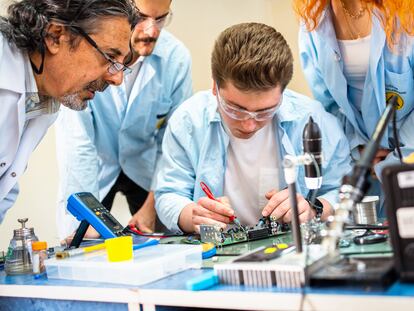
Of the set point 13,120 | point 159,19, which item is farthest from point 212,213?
point 159,19

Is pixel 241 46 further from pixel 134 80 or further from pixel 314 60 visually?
pixel 134 80

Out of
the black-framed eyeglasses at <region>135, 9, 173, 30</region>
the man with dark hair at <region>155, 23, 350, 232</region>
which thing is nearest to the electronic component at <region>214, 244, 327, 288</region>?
the man with dark hair at <region>155, 23, 350, 232</region>

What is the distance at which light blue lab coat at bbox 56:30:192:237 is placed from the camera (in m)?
2.27

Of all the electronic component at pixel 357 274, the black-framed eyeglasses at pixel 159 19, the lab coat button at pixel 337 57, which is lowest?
the electronic component at pixel 357 274

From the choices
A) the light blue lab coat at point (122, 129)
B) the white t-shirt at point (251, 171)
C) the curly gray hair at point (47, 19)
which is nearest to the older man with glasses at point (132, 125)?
the light blue lab coat at point (122, 129)

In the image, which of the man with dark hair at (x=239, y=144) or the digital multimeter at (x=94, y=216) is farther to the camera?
the man with dark hair at (x=239, y=144)

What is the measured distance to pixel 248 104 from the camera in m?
1.69

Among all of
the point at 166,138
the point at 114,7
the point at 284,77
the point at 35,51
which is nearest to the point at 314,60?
the point at 284,77

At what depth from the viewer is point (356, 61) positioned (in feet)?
6.15

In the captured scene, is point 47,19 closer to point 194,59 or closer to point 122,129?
point 122,129

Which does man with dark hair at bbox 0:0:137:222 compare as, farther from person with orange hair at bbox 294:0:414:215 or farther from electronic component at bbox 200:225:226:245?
person with orange hair at bbox 294:0:414:215

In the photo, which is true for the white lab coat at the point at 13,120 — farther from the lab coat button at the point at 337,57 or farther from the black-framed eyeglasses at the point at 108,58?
the lab coat button at the point at 337,57

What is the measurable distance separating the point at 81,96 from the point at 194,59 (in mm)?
2010

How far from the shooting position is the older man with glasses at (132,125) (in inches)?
88.1
